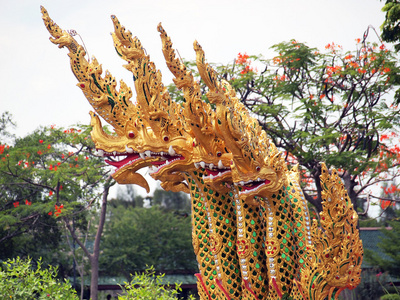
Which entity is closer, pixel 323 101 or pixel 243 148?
pixel 243 148

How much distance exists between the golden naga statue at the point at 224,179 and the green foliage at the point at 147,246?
29.3 feet

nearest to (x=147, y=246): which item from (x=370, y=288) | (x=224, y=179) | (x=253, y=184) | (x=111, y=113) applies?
(x=370, y=288)

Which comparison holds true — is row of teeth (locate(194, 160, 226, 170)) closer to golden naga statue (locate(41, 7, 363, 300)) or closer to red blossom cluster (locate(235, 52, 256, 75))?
golden naga statue (locate(41, 7, 363, 300))

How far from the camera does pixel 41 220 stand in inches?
460

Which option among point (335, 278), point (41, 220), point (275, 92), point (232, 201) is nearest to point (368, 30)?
point (275, 92)

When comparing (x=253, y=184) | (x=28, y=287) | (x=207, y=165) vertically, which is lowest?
(x=28, y=287)

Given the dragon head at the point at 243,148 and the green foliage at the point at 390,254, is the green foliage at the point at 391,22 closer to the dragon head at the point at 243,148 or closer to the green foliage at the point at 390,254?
the dragon head at the point at 243,148

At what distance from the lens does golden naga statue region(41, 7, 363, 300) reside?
3619 millimetres

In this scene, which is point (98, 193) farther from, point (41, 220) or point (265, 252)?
point (265, 252)

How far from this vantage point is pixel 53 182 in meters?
10.1

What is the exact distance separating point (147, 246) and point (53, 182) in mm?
4347

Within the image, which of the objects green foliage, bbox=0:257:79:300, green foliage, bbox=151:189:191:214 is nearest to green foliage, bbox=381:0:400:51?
green foliage, bbox=0:257:79:300

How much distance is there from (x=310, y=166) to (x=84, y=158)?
4.79m

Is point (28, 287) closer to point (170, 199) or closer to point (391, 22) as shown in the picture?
point (391, 22)
